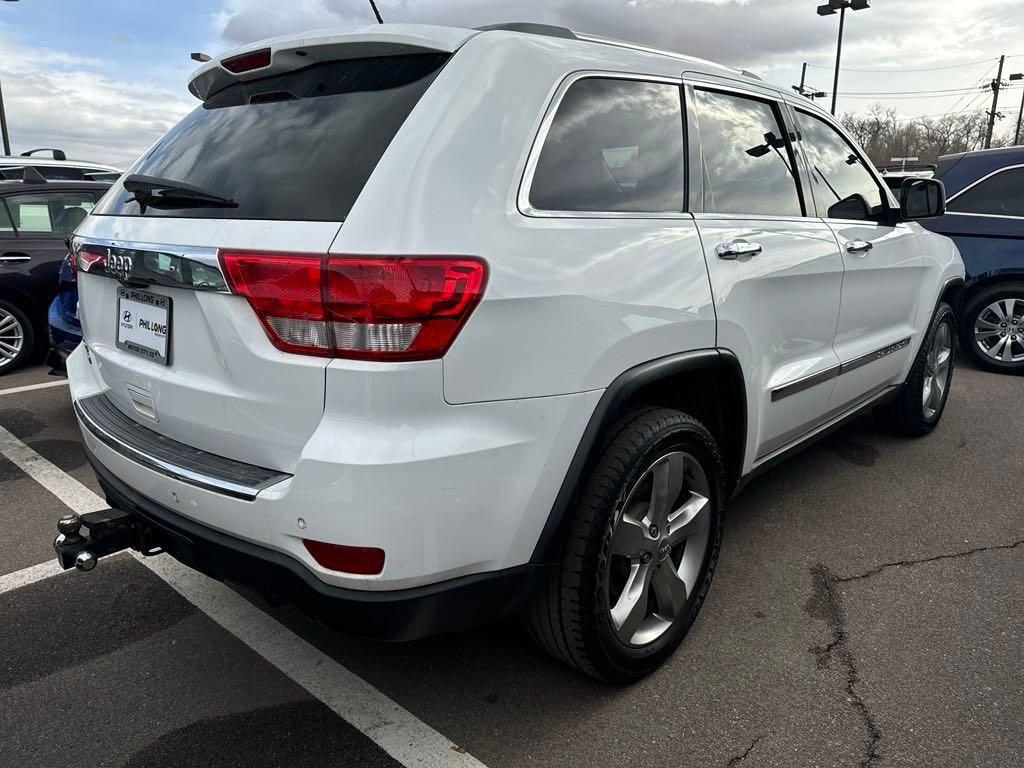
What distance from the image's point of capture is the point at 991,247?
251 inches

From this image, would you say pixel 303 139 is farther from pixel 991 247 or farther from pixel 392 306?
pixel 991 247

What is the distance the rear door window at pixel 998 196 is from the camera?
20.9 ft

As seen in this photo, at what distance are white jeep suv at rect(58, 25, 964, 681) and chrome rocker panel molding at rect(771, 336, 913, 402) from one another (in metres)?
0.18

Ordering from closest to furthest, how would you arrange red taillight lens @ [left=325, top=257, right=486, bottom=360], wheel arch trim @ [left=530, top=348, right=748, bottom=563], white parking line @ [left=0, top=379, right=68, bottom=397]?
1. red taillight lens @ [left=325, top=257, right=486, bottom=360]
2. wheel arch trim @ [left=530, top=348, right=748, bottom=563]
3. white parking line @ [left=0, top=379, right=68, bottom=397]

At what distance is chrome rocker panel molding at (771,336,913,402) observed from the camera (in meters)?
2.84

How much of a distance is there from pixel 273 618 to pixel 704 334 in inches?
70.1

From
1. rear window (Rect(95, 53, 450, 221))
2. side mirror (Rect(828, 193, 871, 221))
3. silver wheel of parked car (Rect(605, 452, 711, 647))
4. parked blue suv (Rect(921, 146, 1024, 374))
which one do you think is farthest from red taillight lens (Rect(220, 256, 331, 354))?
parked blue suv (Rect(921, 146, 1024, 374))

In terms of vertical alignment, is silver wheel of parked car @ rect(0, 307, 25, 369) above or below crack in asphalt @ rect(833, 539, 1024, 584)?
above

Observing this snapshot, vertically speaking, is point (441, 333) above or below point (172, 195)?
below

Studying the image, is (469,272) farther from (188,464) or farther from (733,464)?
(733,464)

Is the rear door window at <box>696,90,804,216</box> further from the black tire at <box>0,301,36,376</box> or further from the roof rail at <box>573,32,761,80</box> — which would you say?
the black tire at <box>0,301,36,376</box>

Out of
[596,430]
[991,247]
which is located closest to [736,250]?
[596,430]

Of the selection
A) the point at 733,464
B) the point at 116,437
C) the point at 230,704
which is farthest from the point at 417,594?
the point at 733,464

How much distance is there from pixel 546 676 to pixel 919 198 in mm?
3005
